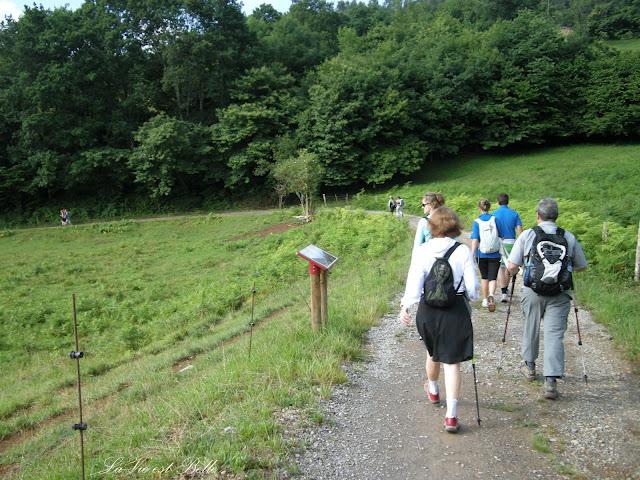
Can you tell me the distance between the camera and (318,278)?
6781mm

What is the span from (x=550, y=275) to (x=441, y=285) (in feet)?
4.47

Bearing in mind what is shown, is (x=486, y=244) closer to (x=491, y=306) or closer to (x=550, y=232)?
(x=491, y=306)

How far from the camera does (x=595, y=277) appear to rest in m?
10.7

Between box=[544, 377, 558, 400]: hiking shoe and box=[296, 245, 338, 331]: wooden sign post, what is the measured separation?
273 centimetres

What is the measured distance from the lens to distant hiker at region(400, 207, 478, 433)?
4520mm

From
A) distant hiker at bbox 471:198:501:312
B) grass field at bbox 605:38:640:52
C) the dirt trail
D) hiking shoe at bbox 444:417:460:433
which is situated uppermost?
grass field at bbox 605:38:640:52

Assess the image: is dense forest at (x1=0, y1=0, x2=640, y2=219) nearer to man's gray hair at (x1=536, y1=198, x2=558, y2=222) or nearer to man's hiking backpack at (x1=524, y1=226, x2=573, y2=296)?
man's gray hair at (x1=536, y1=198, x2=558, y2=222)

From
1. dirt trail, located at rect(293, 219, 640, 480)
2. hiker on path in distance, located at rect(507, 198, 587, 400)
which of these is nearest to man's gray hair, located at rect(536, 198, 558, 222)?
hiker on path in distance, located at rect(507, 198, 587, 400)

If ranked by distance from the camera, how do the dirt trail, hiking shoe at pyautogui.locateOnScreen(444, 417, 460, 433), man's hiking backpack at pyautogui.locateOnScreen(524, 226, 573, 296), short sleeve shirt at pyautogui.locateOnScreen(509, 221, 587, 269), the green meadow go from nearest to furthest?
the dirt trail < hiking shoe at pyautogui.locateOnScreen(444, 417, 460, 433) < man's hiking backpack at pyautogui.locateOnScreen(524, 226, 573, 296) < short sleeve shirt at pyautogui.locateOnScreen(509, 221, 587, 269) < the green meadow

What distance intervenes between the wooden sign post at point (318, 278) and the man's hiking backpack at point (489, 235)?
2.97 m

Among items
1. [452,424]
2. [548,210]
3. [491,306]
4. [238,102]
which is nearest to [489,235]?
[491,306]

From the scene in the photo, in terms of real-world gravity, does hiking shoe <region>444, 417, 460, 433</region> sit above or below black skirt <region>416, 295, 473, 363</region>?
below

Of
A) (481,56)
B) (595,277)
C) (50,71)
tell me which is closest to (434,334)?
(595,277)

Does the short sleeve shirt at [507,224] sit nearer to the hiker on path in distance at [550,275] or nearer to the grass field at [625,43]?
the hiker on path in distance at [550,275]
